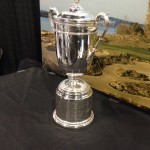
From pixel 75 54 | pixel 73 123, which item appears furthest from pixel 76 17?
pixel 73 123

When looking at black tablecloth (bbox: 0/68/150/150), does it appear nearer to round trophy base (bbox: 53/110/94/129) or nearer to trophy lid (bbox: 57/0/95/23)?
round trophy base (bbox: 53/110/94/129)

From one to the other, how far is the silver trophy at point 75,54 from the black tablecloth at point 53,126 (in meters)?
0.05

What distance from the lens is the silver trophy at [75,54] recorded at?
2.82 ft

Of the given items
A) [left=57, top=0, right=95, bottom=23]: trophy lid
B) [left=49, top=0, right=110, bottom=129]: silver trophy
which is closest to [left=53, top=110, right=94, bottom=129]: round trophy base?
[left=49, top=0, right=110, bottom=129]: silver trophy

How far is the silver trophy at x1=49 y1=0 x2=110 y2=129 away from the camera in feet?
2.82

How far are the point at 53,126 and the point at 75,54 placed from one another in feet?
0.97

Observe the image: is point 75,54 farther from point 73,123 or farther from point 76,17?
point 73,123

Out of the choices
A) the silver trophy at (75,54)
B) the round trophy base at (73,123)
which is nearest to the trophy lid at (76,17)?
the silver trophy at (75,54)

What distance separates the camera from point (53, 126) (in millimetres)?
945

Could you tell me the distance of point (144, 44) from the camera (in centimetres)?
106

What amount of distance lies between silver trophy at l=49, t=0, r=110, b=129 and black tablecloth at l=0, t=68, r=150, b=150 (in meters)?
0.05

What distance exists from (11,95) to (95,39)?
52 centimetres

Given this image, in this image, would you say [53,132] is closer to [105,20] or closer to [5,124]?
[5,124]

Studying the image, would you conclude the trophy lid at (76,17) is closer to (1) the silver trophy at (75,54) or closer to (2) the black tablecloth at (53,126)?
(1) the silver trophy at (75,54)
